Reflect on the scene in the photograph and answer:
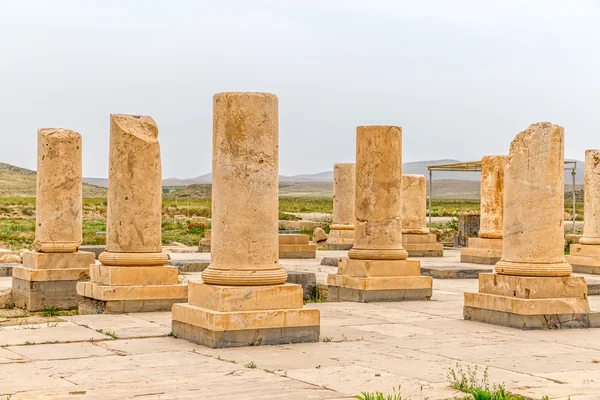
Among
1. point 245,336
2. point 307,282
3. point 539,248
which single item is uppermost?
point 539,248

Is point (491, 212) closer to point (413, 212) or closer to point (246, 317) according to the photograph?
point (413, 212)

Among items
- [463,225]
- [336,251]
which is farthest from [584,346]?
[463,225]

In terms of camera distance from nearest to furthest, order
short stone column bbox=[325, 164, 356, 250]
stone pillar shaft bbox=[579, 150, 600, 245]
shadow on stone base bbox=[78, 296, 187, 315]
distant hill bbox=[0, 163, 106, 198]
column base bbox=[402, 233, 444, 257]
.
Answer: shadow on stone base bbox=[78, 296, 187, 315], stone pillar shaft bbox=[579, 150, 600, 245], column base bbox=[402, 233, 444, 257], short stone column bbox=[325, 164, 356, 250], distant hill bbox=[0, 163, 106, 198]

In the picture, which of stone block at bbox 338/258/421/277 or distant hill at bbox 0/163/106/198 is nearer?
stone block at bbox 338/258/421/277

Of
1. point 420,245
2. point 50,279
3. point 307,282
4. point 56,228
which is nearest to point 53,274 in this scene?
point 50,279

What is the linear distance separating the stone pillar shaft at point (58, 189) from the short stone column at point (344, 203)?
1480 centimetres

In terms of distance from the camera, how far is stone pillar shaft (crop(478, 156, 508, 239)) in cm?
2377

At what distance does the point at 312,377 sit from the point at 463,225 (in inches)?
1008

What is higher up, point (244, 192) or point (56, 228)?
point (244, 192)

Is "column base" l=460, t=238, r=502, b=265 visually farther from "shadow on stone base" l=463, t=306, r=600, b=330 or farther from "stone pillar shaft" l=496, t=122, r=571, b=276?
"stone pillar shaft" l=496, t=122, r=571, b=276

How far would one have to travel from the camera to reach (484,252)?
79.9ft

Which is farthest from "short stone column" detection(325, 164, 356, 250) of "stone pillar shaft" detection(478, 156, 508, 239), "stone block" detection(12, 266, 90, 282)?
"stone block" detection(12, 266, 90, 282)

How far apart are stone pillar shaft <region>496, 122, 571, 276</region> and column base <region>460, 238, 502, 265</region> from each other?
1151cm

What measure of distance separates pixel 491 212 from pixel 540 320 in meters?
11.9
